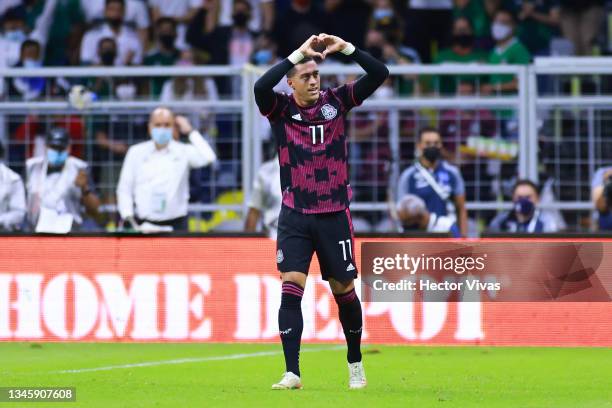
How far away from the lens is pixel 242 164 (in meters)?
15.1

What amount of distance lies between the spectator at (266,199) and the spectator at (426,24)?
15.9ft

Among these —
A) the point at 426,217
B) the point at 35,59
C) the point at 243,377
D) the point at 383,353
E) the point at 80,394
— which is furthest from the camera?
the point at 35,59

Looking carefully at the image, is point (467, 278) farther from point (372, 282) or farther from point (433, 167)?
point (433, 167)

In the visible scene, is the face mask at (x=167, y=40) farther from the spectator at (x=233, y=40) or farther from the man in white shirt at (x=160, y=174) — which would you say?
the man in white shirt at (x=160, y=174)

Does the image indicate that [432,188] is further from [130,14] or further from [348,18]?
[130,14]

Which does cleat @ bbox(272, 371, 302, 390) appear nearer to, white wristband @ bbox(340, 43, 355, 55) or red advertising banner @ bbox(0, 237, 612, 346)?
white wristband @ bbox(340, 43, 355, 55)

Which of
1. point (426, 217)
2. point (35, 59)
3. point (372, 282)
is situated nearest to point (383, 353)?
point (372, 282)

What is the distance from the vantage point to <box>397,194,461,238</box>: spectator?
14.4 meters

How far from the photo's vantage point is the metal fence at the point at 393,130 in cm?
1498

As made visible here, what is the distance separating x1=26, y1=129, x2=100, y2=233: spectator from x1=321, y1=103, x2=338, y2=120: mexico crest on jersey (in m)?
5.49

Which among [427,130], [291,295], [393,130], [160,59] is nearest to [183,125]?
[393,130]

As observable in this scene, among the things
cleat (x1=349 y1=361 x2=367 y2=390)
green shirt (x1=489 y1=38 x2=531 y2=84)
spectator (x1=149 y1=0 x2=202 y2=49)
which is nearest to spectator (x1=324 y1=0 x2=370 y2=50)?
green shirt (x1=489 y1=38 x2=531 y2=84)

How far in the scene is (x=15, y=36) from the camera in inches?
744

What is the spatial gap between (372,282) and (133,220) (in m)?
2.68
